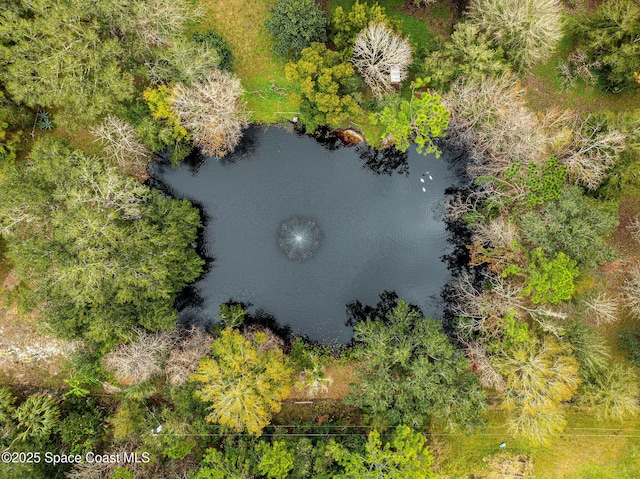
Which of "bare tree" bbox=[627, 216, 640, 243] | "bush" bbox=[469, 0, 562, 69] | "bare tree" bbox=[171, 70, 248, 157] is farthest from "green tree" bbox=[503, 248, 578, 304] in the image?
"bare tree" bbox=[171, 70, 248, 157]

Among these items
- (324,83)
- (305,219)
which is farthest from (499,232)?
(324,83)

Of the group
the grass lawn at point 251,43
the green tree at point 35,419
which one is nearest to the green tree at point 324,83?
the grass lawn at point 251,43

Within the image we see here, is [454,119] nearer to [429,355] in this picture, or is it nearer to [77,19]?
[429,355]

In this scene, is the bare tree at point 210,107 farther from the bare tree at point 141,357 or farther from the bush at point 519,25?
the bush at point 519,25

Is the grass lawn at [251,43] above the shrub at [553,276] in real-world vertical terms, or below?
above

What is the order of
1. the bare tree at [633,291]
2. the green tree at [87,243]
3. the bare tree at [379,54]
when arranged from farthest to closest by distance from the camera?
the bare tree at [633,291] < the bare tree at [379,54] < the green tree at [87,243]

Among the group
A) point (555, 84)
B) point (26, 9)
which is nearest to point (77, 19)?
point (26, 9)

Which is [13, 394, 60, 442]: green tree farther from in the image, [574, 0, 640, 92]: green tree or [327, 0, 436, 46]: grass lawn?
[574, 0, 640, 92]: green tree
